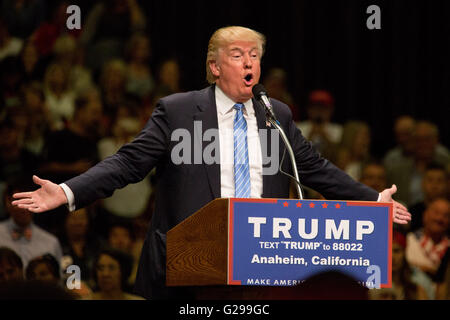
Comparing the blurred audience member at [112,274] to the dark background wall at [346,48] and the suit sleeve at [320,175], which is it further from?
the dark background wall at [346,48]

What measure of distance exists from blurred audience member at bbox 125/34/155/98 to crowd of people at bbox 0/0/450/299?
0.04ft

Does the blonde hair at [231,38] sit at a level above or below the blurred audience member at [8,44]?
below

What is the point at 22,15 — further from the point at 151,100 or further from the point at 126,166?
the point at 126,166

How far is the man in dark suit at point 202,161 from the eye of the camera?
333cm

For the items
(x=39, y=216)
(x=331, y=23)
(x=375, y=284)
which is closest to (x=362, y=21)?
(x=331, y=23)

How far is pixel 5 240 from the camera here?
5078mm

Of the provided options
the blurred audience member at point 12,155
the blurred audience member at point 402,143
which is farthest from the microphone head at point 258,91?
the blurred audience member at point 402,143

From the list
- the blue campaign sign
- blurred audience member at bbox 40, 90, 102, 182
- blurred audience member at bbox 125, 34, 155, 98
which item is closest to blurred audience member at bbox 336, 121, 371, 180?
blurred audience member at bbox 125, 34, 155, 98

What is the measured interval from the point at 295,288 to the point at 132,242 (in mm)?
2859

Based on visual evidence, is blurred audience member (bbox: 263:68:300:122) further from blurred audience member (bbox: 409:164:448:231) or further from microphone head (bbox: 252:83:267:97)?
microphone head (bbox: 252:83:267:97)

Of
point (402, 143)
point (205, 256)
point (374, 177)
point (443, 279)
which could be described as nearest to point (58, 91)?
point (374, 177)

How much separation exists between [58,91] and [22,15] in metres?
0.79

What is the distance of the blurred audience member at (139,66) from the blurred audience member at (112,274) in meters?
1.97
